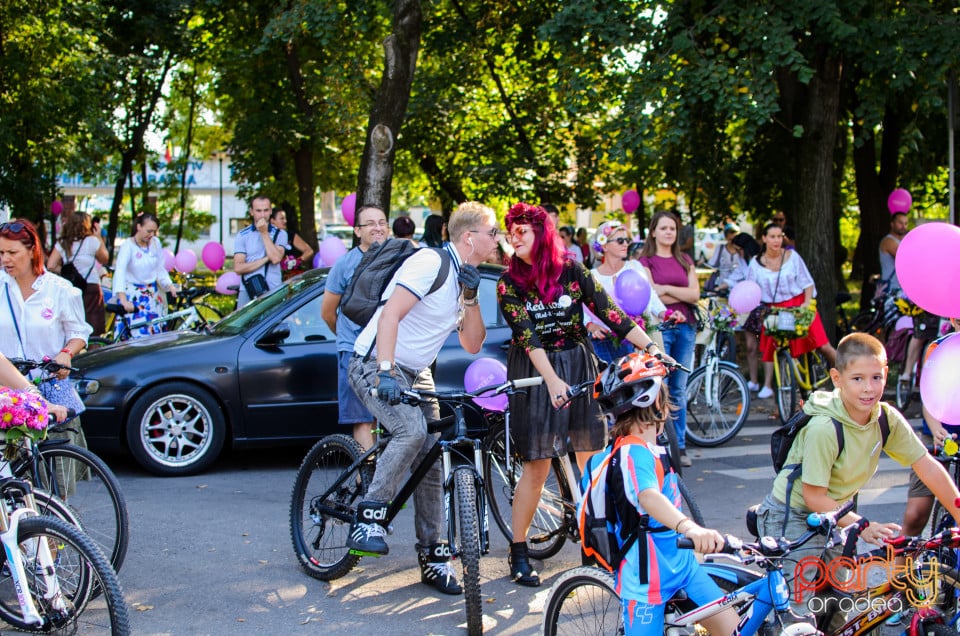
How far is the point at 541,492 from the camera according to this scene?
19.1ft

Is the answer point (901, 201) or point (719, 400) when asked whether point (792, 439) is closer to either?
point (719, 400)

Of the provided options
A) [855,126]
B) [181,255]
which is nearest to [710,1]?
[855,126]

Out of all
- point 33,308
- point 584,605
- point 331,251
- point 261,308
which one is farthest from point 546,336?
point 331,251

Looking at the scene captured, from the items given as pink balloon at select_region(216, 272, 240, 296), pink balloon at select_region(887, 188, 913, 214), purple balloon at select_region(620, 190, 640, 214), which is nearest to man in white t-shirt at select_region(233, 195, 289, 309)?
pink balloon at select_region(216, 272, 240, 296)

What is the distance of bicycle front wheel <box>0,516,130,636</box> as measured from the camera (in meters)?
4.38

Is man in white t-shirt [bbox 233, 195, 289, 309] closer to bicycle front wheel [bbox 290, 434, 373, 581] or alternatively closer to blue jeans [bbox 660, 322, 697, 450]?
blue jeans [bbox 660, 322, 697, 450]

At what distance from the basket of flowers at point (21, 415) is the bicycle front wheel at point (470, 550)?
1934 millimetres

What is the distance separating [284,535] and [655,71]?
7.35m

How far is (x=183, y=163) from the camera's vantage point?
34125 millimetres

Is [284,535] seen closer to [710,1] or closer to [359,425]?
[359,425]

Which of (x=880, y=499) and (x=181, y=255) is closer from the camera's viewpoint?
(x=880, y=499)

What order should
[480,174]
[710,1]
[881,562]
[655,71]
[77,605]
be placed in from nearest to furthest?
[881,562] → [77,605] → [655,71] → [710,1] → [480,174]

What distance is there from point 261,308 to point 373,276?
10.0ft

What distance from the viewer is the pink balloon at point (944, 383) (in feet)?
14.7
